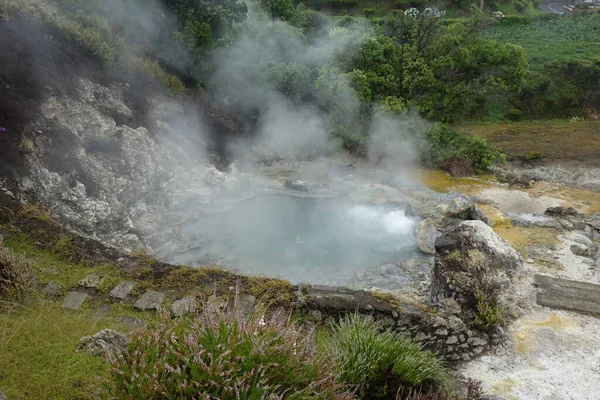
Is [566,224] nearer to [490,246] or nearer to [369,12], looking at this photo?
[490,246]

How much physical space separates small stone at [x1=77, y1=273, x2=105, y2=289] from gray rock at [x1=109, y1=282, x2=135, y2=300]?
22 centimetres

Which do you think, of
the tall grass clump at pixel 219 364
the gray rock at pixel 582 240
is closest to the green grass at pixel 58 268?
the tall grass clump at pixel 219 364

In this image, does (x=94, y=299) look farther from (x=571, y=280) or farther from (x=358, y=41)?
(x=358, y=41)

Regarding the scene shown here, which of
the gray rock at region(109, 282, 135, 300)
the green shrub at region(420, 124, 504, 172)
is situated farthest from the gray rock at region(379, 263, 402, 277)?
the green shrub at region(420, 124, 504, 172)

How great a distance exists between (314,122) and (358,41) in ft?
9.36

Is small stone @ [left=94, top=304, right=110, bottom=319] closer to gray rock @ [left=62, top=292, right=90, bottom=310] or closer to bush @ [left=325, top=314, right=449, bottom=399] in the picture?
gray rock @ [left=62, top=292, right=90, bottom=310]

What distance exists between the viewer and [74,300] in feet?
16.0

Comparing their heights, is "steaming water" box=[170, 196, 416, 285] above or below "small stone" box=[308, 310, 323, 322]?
below

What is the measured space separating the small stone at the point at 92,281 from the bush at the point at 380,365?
2858mm

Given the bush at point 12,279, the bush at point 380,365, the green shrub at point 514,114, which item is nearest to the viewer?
the bush at point 380,365

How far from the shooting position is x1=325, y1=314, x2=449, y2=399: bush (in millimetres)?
3750

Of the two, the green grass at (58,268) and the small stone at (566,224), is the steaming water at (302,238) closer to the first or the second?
the green grass at (58,268)

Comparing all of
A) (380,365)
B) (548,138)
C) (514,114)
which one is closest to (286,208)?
(380,365)

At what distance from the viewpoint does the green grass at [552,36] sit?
62.0 ft
